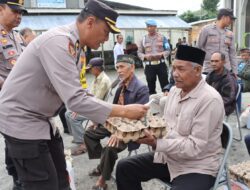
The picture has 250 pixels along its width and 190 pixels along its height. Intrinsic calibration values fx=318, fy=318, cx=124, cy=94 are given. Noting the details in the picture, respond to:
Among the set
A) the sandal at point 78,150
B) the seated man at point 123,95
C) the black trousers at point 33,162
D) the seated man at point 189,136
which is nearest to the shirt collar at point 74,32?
the black trousers at point 33,162

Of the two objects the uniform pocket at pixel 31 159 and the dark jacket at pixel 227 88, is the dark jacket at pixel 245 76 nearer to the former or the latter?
the dark jacket at pixel 227 88

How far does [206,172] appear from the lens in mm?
2289

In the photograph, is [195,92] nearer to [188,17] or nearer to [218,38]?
[218,38]

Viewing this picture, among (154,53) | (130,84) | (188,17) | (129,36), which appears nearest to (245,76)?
(154,53)

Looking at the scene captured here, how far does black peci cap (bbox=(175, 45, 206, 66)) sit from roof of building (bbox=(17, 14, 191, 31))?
1226 centimetres

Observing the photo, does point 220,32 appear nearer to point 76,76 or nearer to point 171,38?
point 76,76

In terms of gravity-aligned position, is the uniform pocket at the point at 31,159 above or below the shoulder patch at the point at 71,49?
below

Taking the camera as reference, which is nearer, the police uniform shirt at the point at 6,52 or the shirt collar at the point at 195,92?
the shirt collar at the point at 195,92

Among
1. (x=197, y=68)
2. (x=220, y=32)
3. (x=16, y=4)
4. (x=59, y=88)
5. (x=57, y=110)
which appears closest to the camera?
(x=59, y=88)

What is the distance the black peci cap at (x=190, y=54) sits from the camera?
→ 240cm

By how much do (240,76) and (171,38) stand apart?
44.3ft

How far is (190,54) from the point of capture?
2.43m

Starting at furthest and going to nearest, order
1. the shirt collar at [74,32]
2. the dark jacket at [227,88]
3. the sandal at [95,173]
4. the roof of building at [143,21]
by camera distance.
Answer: the roof of building at [143,21] < the dark jacket at [227,88] < the sandal at [95,173] < the shirt collar at [74,32]

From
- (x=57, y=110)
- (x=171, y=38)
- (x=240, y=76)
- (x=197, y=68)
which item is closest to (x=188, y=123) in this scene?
(x=197, y=68)
